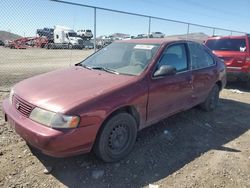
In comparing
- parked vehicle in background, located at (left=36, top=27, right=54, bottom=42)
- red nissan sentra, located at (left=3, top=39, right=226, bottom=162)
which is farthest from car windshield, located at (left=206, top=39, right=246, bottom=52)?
parked vehicle in background, located at (left=36, top=27, right=54, bottom=42)

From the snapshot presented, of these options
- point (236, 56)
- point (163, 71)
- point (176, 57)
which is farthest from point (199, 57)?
point (236, 56)

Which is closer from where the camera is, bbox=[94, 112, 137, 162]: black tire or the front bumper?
the front bumper

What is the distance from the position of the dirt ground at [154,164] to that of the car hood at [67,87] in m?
0.89

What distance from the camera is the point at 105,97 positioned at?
11.1ft

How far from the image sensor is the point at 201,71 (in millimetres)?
5371

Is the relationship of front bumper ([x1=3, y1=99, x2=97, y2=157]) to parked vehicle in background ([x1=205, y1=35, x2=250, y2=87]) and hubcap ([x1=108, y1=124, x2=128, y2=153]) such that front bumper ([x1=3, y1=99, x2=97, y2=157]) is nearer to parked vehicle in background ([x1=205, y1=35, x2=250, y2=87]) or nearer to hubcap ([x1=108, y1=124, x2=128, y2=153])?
hubcap ([x1=108, y1=124, x2=128, y2=153])

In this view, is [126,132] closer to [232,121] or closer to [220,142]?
[220,142]

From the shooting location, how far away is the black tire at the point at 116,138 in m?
3.49

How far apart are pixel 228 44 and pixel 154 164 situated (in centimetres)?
730

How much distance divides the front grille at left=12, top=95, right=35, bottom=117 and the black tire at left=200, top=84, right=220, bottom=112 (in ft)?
13.1

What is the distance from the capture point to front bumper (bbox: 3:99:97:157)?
2.99m

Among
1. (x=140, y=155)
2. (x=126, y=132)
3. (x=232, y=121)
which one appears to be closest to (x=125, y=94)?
(x=126, y=132)

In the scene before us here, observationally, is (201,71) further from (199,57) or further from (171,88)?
(171,88)

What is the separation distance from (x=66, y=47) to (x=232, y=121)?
64.1ft
